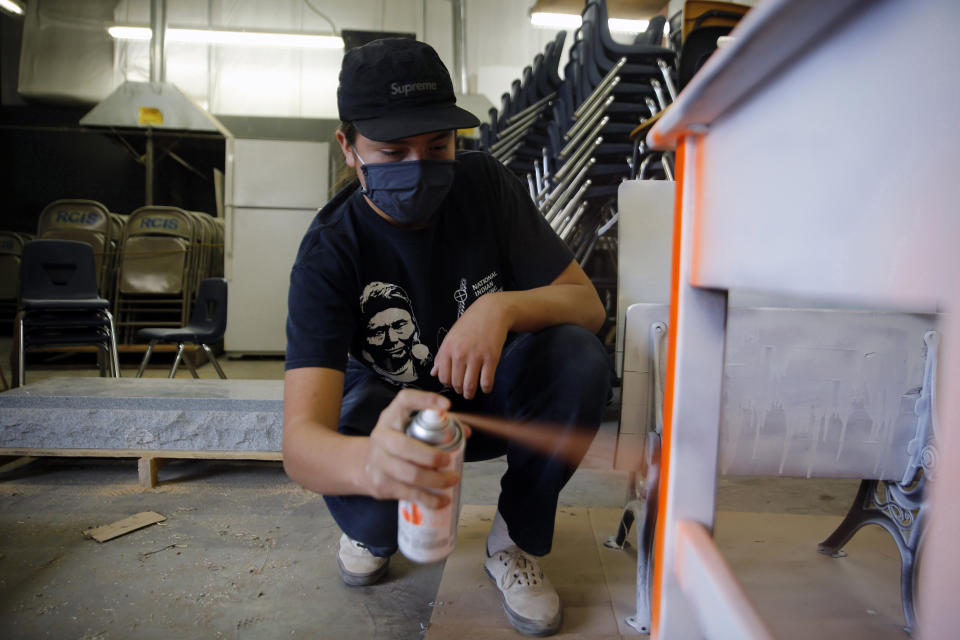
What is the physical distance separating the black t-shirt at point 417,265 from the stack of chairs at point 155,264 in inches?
202

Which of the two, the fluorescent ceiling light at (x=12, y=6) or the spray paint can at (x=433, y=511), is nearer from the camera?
the spray paint can at (x=433, y=511)

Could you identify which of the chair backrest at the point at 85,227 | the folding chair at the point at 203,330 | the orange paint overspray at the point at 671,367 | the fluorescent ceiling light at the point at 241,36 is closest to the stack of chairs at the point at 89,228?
the chair backrest at the point at 85,227

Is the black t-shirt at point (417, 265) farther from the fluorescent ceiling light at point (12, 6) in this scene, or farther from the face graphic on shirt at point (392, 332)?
the fluorescent ceiling light at point (12, 6)

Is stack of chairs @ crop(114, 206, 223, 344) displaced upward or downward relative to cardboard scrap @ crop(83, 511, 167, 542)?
upward

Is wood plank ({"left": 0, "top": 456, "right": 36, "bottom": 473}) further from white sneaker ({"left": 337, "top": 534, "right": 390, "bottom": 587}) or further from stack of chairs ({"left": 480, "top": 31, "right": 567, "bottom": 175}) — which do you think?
stack of chairs ({"left": 480, "top": 31, "right": 567, "bottom": 175})

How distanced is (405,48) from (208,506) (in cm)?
160

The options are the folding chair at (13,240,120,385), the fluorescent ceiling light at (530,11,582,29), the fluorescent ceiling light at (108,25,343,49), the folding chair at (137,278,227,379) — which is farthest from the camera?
the fluorescent ceiling light at (108,25,343,49)

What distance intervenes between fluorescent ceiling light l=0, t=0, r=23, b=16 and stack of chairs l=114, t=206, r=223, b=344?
182 inches

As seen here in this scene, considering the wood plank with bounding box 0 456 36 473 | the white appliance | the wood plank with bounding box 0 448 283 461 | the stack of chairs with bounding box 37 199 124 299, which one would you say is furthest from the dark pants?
the stack of chairs with bounding box 37 199 124 299

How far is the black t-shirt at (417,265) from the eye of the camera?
3.81 ft

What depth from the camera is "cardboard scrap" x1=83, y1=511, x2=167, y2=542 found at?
5.43 feet

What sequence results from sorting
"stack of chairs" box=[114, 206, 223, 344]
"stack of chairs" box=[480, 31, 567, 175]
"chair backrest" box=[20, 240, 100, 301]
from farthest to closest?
"stack of chairs" box=[114, 206, 223, 344] < "stack of chairs" box=[480, 31, 567, 175] < "chair backrest" box=[20, 240, 100, 301]

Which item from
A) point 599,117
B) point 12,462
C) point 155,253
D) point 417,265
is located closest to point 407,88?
point 417,265

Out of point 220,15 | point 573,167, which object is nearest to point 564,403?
point 573,167
